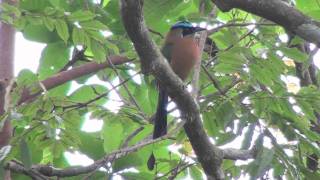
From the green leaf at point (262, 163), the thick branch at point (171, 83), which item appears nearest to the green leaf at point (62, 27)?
the thick branch at point (171, 83)

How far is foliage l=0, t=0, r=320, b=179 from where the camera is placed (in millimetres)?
2340

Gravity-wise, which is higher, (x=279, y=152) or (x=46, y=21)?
(x=46, y=21)

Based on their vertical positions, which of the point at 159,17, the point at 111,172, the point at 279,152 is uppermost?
the point at 159,17

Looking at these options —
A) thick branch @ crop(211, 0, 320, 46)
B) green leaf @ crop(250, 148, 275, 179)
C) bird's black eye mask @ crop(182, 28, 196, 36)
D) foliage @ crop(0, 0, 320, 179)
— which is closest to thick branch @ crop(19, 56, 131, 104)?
foliage @ crop(0, 0, 320, 179)

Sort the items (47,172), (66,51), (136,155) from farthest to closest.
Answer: (66,51) → (136,155) → (47,172)

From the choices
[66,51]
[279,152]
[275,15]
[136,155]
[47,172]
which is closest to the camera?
[275,15]

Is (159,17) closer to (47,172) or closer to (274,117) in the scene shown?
(274,117)

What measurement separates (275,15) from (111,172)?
120 centimetres

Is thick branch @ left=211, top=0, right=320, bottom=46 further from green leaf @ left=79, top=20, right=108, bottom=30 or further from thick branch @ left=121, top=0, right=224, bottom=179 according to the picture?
green leaf @ left=79, top=20, right=108, bottom=30

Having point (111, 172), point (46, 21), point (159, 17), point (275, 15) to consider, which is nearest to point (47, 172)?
point (111, 172)

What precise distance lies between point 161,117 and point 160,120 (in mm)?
34

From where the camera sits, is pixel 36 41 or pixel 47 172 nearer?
pixel 47 172

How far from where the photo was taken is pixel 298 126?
2430 millimetres

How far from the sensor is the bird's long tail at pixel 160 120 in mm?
2788
